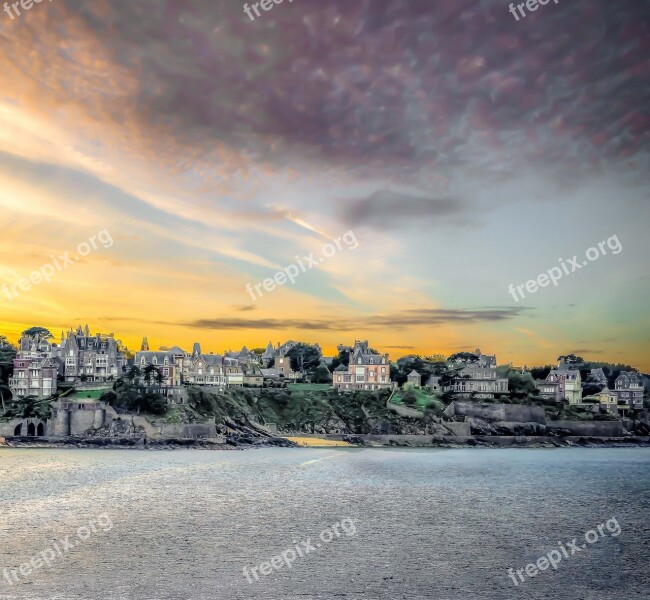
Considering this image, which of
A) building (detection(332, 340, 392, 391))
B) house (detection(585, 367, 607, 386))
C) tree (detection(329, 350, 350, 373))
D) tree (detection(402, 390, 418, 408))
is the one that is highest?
tree (detection(329, 350, 350, 373))

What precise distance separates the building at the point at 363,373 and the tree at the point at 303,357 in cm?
1982

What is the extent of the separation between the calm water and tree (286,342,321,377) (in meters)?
68.6

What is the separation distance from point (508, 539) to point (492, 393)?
85.0 m

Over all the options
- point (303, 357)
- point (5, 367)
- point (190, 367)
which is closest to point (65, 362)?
point (5, 367)

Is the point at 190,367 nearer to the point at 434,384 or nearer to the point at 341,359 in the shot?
the point at 341,359

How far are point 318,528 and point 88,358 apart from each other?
281 feet

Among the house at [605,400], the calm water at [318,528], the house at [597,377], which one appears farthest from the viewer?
the house at [597,377]

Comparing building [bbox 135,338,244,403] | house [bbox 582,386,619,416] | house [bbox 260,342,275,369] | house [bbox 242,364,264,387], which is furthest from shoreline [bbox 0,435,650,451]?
house [bbox 260,342,275,369]

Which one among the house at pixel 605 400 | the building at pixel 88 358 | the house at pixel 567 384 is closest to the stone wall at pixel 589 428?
the house at pixel 605 400

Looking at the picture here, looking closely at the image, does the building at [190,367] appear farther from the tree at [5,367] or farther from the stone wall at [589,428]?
the stone wall at [589,428]

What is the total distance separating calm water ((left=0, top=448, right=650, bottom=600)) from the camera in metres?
23.6

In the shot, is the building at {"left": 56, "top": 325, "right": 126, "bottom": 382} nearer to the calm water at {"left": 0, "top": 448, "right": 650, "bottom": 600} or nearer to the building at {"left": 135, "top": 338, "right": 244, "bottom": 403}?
the building at {"left": 135, "top": 338, "right": 244, "bottom": 403}

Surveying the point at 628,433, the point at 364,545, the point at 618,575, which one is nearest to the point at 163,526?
the point at 364,545

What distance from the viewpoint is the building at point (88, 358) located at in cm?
10850
